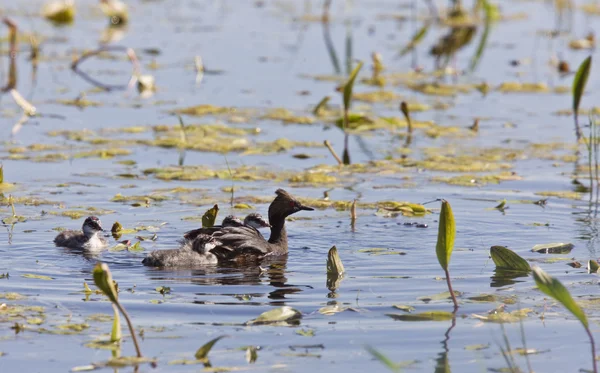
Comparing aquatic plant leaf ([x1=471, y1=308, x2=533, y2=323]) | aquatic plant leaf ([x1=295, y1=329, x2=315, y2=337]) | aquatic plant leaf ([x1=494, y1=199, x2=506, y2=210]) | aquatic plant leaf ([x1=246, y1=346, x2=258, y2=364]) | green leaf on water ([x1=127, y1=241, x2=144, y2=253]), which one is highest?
aquatic plant leaf ([x1=494, y1=199, x2=506, y2=210])

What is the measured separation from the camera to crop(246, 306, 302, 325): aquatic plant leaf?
686 centimetres

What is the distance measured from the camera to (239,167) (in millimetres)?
12289

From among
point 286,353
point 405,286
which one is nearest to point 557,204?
point 405,286

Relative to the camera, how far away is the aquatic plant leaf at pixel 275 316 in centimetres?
686

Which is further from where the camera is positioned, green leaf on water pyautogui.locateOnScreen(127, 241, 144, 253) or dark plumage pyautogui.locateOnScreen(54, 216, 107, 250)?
green leaf on water pyautogui.locateOnScreen(127, 241, 144, 253)

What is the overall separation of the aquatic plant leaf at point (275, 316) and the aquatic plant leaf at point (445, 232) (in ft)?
3.27

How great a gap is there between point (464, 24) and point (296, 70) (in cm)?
707

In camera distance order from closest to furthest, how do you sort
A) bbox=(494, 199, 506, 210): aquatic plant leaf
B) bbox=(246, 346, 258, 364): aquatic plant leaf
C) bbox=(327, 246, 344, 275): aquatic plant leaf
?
1. bbox=(246, 346, 258, 364): aquatic plant leaf
2. bbox=(327, 246, 344, 275): aquatic plant leaf
3. bbox=(494, 199, 506, 210): aquatic plant leaf

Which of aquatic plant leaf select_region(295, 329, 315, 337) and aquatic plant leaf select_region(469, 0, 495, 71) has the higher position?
aquatic plant leaf select_region(469, 0, 495, 71)

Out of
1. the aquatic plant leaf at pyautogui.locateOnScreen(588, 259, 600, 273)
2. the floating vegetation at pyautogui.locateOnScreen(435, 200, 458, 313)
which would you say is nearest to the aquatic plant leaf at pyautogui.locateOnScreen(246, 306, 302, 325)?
the floating vegetation at pyautogui.locateOnScreen(435, 200, 458, 313)

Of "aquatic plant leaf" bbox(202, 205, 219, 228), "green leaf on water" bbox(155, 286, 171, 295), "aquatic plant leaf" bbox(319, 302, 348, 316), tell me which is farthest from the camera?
"aquatic plant leaf" bbox(202, 205, 219, 228)

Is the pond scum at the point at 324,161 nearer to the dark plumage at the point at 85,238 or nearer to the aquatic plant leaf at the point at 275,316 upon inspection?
the aquatic plant leaf at the point at 275,316

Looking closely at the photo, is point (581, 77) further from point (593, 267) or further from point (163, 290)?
point (163, 290)

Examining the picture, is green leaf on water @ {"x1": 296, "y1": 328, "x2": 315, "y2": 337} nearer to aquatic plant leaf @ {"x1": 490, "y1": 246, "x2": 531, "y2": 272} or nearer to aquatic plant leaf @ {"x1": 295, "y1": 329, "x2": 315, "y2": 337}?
aquatic plant leaf @ {"x1": 295, "y1": 329, "x2": 315, "y2": 337}
